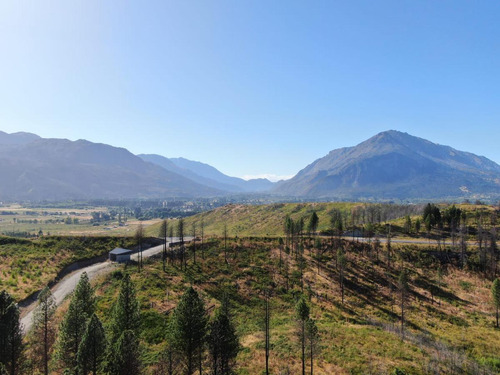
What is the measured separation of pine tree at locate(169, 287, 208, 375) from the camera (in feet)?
110

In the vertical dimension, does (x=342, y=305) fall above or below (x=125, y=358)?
below

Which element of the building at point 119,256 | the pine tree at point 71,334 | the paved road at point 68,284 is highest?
the pine tree at point 71,334

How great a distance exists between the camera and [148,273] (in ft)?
249

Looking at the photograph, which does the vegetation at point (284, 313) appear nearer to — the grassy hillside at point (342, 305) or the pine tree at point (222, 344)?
the pine tree at point (222, 344)

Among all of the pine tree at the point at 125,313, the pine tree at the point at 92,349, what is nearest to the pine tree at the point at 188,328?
the pine tree at the point at 125,313

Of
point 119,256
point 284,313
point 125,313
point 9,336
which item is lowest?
point 284,313

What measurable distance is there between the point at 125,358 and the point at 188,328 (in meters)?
7.98

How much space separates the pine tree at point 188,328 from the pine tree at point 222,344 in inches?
61.8

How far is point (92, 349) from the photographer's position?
28.7 m

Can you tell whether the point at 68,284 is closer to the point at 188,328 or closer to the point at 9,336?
the point at 9,336

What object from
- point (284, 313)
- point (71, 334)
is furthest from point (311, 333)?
point (71, 334)

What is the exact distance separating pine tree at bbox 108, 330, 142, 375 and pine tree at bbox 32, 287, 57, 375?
13491 millimetres

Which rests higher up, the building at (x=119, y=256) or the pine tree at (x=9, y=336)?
the pine tree at (x=9, y=336)

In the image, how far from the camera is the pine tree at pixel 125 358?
88.7 ft
